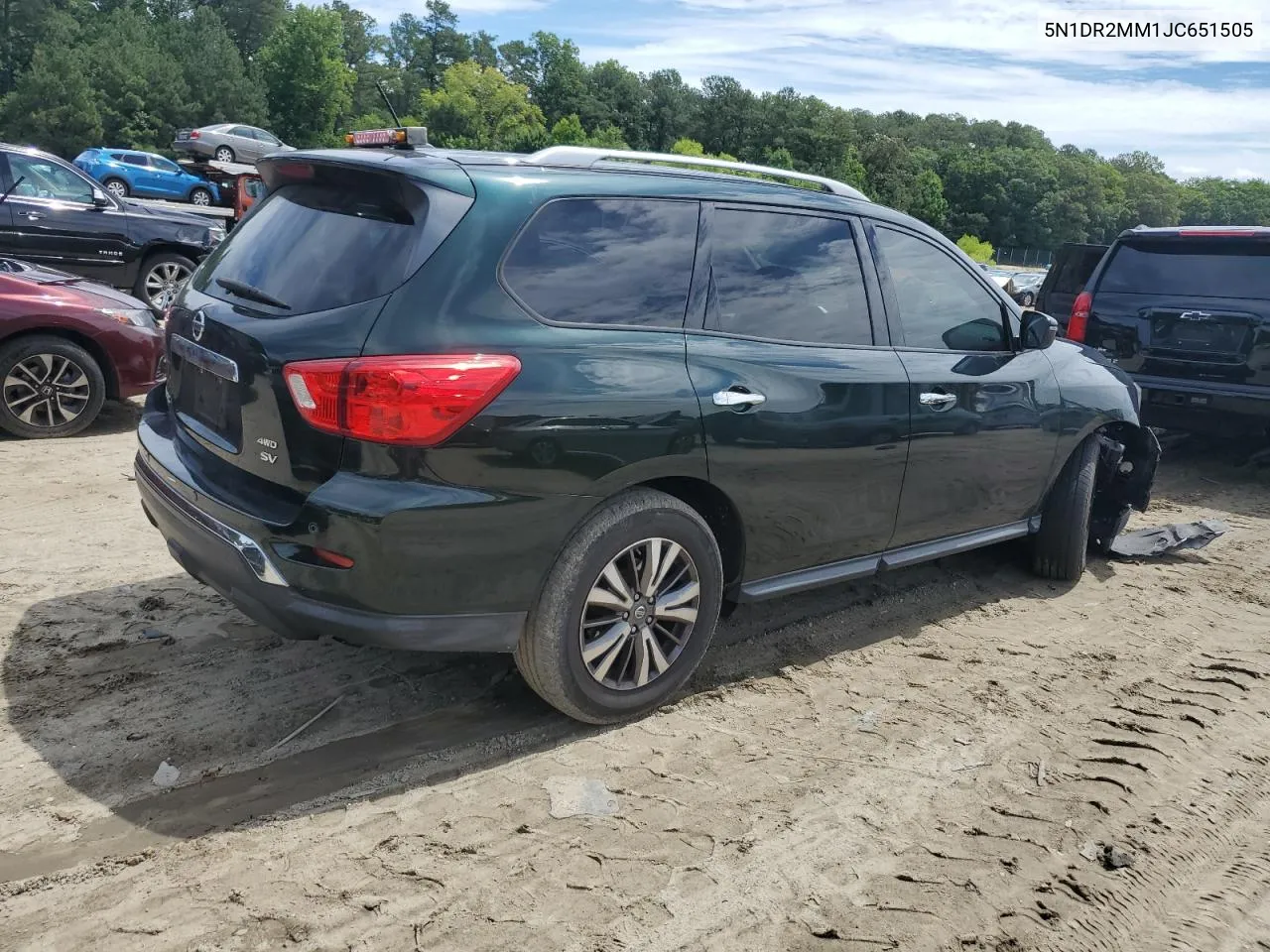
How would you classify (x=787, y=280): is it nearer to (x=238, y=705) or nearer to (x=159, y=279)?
(x=238, y=705)

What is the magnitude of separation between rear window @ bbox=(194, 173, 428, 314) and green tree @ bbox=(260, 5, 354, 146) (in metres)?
77.4

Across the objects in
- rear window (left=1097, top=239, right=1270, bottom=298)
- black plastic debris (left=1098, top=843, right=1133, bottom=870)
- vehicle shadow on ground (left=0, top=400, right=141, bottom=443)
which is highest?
rear window (left=1097, top=239, right=1270, bottom=298)

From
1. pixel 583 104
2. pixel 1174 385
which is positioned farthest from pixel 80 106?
pixel 1174 385

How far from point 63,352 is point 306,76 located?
76.4 meters

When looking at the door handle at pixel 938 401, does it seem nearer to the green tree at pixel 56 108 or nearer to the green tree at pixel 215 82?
the green tree at pixel 56 108

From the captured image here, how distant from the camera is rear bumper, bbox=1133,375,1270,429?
7.70m

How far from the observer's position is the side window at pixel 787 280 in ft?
12.7

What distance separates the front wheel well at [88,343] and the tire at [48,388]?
1.2 inches

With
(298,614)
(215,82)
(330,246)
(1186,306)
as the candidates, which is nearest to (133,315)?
(330,246)

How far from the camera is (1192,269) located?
26.2 feet

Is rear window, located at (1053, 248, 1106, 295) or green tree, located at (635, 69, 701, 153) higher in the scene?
green tree, located at (635, 69, 701, 153)

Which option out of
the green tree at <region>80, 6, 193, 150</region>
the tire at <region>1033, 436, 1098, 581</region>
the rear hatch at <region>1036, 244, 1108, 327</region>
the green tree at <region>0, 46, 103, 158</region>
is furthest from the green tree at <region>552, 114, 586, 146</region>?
the tire at <region>1033, 436, 1098, 581</region>

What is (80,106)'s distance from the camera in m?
61.6

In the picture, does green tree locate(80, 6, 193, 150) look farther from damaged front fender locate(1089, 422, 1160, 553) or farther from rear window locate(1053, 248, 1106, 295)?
damaged front fender locate(1089, 422, 1160, 553)
